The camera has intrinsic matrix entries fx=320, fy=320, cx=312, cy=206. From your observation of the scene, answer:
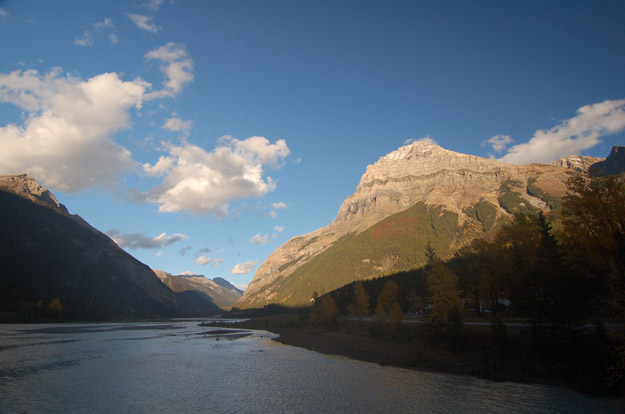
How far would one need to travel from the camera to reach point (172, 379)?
122 ft

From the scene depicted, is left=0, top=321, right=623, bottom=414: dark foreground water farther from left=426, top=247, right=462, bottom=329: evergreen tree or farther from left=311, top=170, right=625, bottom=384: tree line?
left=426, top=247, right=462, bottom=329: evergreen tree

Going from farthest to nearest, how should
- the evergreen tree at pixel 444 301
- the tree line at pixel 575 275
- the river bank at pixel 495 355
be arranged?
the evergreen tree at pixel 444 301, the tree line at pixel 575 275, the river bank at pixel 495 355

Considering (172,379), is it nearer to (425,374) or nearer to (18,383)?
(18,383)

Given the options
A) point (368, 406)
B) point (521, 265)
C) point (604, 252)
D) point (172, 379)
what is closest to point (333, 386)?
point (368, 406)

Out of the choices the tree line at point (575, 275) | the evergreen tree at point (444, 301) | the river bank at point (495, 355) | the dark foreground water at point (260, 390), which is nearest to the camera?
the dark foreground water at point (260, 390)

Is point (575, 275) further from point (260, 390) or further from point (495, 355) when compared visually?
point (260, 390)

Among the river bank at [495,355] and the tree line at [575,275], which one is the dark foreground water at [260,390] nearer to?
the river bank at [495,355]

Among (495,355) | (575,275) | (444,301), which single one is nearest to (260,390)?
(495,355)

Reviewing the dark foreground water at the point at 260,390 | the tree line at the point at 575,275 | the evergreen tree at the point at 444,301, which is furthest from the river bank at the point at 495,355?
the dark foreground water at the point at 260,390

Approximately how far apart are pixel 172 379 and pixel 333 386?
1913cm

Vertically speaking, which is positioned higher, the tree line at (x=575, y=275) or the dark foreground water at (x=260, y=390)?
the tree line at (x=575, y=275)

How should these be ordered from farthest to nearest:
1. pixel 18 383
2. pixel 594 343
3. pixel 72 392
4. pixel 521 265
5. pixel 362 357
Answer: pixel 362 357
pixel 521 265
pixel 18 383
pixel 72 392
pixel 594 343

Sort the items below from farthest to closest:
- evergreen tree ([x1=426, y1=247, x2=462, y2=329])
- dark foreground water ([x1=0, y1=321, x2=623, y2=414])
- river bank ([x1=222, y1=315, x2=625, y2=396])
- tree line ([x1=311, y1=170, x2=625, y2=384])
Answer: evergreen tree ([x1=426, y1=247, x2=462, y2=329]) < tree line ([x1=311, y1=170, x2=625, y2=384]) < river bank ([x1=222, y1=315, x2=625, y2=396]) < dark foreground water ([x1=0, y1=321, x2=623, y2=414])

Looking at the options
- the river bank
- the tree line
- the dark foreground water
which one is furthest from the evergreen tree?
the dark foreground water
